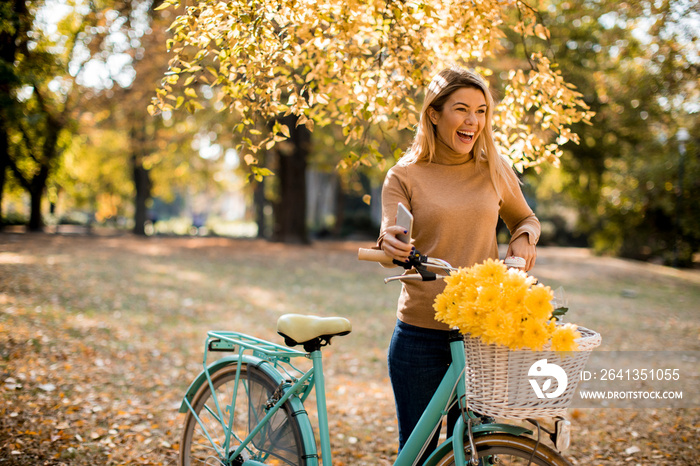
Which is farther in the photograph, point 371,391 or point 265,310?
point 265,310

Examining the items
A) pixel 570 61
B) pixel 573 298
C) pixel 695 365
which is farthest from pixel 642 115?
pixel 695 365

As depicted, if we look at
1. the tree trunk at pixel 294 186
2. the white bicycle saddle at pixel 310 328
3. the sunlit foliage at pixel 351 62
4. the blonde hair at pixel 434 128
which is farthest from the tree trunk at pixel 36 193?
the blonde hair at pixel 434 128

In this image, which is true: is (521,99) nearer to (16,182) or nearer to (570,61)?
(570,61)

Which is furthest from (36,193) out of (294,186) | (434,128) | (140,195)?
(434,128)

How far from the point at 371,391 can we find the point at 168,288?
6.60 metres

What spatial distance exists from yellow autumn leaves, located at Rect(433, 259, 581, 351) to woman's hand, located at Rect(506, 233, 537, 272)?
44cm

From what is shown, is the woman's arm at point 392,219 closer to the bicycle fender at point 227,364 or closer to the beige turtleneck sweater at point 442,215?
the beige turtleneck sweater at point 442,215

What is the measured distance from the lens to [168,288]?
37.8 ft

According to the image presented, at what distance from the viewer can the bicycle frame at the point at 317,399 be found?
212 cm

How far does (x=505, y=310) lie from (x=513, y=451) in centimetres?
59

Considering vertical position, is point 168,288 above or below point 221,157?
below

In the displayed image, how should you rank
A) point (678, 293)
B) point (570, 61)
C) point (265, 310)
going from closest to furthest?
1. point (265, 310)
2. point (678, 293)
3. point (570, 61)

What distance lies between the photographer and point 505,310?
1844 mm

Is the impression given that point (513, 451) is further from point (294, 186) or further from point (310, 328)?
point (294, 186)
